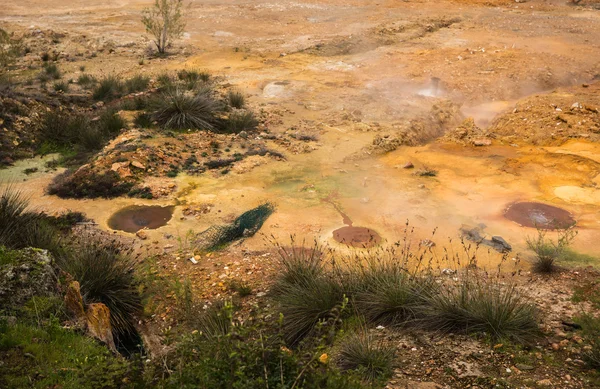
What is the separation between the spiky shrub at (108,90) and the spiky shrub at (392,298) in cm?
1023

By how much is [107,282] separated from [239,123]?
20.5 ft

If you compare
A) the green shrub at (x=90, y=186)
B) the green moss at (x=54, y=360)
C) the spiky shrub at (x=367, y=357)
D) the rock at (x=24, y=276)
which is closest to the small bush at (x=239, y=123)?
the green shrub at (x=90, y=186)

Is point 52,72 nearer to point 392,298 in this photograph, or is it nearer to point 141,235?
point 141,235

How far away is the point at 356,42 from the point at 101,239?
12.7m

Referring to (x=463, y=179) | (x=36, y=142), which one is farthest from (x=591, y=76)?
(x=36, y=142)

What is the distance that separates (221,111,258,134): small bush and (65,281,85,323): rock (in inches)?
279

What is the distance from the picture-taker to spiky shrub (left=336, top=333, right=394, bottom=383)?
4.93 metres

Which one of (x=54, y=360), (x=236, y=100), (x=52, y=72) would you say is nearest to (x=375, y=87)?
(x=236, y=100)

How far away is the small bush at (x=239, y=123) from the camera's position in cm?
1236

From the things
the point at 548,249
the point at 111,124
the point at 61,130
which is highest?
the point at 111,124

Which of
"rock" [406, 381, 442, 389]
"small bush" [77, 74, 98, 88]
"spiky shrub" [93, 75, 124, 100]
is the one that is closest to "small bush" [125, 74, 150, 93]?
"spiky shrub" [93, 75, 124, 100]

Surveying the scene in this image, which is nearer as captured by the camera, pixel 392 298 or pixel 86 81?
pixel 392 298

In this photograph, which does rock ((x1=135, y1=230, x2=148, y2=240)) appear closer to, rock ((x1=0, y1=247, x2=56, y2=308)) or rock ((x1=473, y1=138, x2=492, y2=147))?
rock ((x1=0, y1=247, x2=56, y2=308))

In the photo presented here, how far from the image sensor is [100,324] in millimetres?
5762
